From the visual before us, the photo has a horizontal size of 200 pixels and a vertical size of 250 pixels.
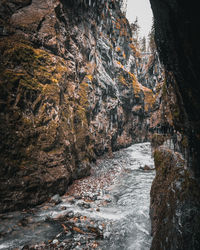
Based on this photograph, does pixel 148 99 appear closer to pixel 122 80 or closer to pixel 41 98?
pixel 122 80

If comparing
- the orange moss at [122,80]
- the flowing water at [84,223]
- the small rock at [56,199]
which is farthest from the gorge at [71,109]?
the orange moss at [122,80]

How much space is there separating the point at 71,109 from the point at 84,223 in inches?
382

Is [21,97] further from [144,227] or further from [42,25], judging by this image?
[144,227]

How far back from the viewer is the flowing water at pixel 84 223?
5.86 m

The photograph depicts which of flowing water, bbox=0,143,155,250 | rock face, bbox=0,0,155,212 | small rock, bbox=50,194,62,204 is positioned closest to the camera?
flowing water, bbox=0,143,155,250

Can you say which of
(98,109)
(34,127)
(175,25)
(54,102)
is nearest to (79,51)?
(98,109)

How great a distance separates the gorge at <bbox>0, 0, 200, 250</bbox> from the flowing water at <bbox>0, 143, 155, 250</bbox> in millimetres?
534

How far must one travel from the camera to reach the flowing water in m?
5.86

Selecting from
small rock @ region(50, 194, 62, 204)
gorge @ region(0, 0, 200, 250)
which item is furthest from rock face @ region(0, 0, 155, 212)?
small rock @ region(50, 194, 62, 204)

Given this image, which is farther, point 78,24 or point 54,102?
point 78,24

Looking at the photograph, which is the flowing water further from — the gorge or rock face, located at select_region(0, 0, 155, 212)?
rock face, located at select_region(0, 0, 155, 212)

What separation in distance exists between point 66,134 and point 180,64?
10.2 metres

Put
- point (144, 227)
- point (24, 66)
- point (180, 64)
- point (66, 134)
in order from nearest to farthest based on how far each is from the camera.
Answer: point (180, 64) < point (144, 227) < point (24, 66) < point (66, 134)

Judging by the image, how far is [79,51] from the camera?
18.3m
